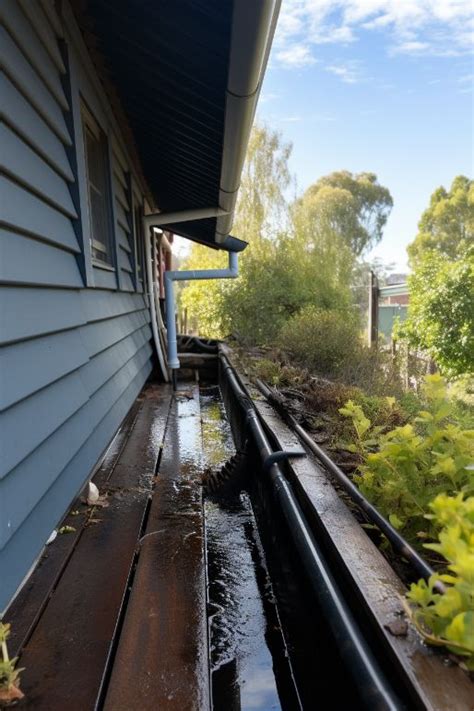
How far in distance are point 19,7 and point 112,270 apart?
1875 millimetres

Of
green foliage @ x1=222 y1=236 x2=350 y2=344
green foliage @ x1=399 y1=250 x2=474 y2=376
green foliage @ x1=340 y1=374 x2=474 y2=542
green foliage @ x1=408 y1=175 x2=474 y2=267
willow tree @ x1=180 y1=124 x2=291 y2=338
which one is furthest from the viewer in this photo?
green foliage @ x1=408 y1=175 x2=474 y2=267

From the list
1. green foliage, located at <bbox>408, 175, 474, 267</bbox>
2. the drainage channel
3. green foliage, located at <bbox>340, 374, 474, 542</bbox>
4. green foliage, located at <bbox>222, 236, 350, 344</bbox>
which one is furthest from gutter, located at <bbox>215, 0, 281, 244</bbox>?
green foliage, located at <bbox>408, 175, 474, 267</bbox>

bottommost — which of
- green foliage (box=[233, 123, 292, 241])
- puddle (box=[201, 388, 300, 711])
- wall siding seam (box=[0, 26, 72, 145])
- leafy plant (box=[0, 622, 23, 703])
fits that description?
puddle (box=[201, 388, 300, 711])

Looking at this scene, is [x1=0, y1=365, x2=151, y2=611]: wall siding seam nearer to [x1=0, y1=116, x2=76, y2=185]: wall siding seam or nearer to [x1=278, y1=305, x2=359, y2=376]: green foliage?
[x1=0, y1=116, x2=76, y2=185]: wall siding seam

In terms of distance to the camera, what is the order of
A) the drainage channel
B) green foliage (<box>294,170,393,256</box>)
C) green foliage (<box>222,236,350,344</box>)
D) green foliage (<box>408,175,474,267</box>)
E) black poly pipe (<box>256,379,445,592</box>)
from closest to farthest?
black poly pipe (<box>256,379,445,592</box>)
the drainage channel
green foliage (<box>222,236,350,344</box>)
green foliage (<box>408,175,474,267</box>)
green foliage (<box>294,170,393,256</box>)

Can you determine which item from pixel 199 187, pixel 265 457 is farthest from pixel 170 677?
pixel 199 187

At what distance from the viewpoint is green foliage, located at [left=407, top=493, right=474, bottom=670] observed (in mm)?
793

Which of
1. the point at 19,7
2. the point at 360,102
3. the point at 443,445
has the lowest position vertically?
the point at 443,445

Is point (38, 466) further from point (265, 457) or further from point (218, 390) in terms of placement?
point (218, 390)

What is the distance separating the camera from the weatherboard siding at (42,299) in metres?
1.49

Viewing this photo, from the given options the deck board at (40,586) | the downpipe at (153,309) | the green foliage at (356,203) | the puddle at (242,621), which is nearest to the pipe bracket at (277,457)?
the puddle at (242,621)

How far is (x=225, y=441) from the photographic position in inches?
136

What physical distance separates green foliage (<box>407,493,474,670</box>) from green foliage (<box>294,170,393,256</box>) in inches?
1387

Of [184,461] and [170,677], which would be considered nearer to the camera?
[170,677]
